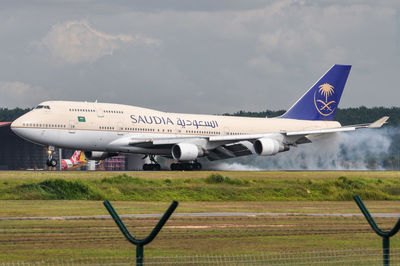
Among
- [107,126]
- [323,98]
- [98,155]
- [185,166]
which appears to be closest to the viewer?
[107,126]

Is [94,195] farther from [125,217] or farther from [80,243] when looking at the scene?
[80,243]

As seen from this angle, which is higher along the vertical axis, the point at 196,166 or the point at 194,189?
the point at 196,166

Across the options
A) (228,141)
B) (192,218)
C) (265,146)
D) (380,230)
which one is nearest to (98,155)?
(228,141)

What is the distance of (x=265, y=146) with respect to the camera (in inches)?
2515

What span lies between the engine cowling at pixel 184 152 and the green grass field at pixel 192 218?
1425cm

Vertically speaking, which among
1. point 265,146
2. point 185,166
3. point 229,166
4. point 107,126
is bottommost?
point 185,166

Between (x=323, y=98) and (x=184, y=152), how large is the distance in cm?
1978

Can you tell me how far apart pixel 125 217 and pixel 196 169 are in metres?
37.4

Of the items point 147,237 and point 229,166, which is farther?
point 229,166

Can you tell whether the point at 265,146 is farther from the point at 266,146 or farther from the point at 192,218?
the point at 192,218

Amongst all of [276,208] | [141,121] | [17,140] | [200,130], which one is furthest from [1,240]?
[17,140]

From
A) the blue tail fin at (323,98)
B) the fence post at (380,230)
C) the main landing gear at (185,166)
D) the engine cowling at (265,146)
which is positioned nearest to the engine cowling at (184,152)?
the main landing gear at (185,166)

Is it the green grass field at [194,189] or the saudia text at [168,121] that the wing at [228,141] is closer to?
the saudia text at [168,121]

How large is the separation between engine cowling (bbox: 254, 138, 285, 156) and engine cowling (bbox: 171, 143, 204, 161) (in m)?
4.93
